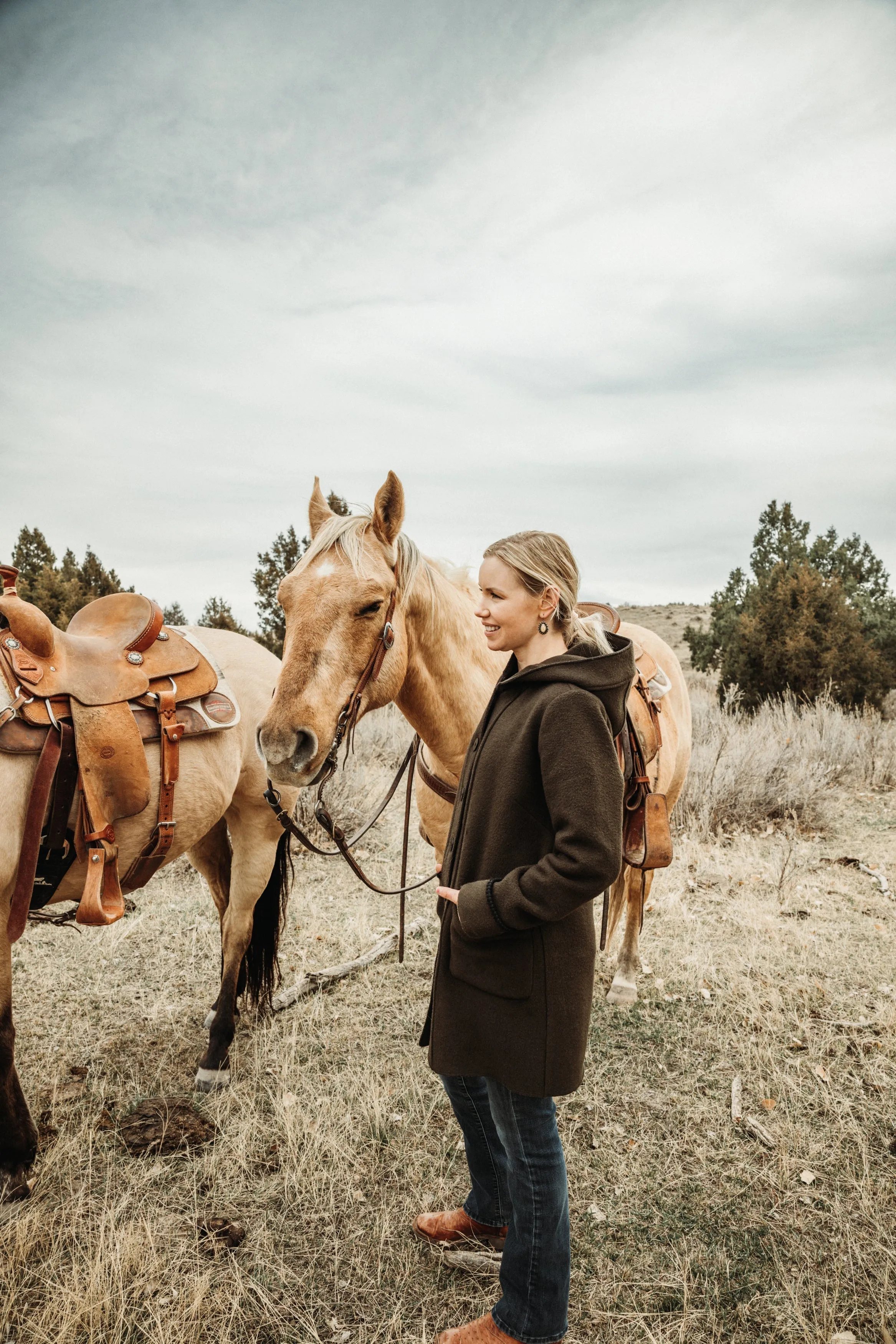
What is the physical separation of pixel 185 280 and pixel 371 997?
1558cm

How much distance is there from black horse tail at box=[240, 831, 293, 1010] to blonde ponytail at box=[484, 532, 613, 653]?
233 cm

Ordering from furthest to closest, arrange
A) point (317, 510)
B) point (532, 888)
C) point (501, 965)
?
point (317, 510) → point (501, 965) → point (532, 888)

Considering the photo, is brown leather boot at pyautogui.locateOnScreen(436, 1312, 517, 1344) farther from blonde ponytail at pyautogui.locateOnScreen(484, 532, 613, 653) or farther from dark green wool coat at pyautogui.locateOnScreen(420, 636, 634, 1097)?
blonde ponytail at pyautogui.locateOnScreen(484, 532, 613, 653)

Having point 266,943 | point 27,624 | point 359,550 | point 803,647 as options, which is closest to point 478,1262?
point 266,943

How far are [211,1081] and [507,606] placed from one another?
9.08 feet

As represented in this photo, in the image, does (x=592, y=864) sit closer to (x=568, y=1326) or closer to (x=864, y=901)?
(x=568, y=1326)

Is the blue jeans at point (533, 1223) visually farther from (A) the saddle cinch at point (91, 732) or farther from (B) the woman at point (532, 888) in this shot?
(A) the saddle cinch at point (91, 732)

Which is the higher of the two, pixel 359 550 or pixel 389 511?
pixel 389 511

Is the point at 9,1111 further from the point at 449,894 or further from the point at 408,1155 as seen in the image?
the point at 449,894

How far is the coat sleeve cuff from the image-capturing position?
3.72ft

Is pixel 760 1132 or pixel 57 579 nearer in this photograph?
pixel 760 1132

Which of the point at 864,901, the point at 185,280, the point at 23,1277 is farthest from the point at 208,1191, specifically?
the point at 185,280

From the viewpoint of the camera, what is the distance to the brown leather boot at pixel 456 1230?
183cm

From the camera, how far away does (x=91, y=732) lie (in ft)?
6.81
